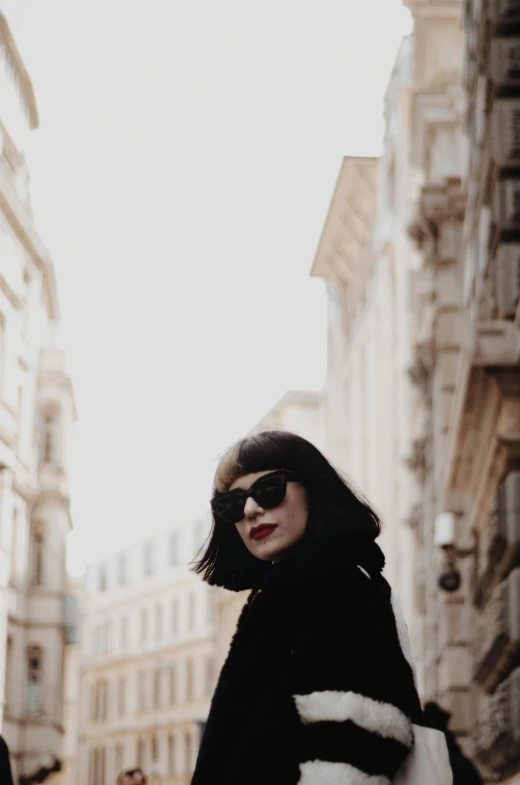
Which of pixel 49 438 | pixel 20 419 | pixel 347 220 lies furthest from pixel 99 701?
pixel 20 419

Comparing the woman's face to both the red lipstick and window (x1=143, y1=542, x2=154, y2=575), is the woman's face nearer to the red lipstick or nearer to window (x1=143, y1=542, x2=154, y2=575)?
the red lipstick

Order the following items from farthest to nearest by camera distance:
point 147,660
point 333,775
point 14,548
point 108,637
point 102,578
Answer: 1. point 102,578
2. point 108,637
3. point 147,660
4. point 14,548
5. point 333,775

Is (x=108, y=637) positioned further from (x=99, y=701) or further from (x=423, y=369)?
(x=423, y=369)

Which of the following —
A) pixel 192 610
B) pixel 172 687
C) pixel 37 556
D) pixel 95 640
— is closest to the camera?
pixel 37 556

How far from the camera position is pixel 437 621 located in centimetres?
2389

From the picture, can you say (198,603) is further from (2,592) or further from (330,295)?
(2,592)

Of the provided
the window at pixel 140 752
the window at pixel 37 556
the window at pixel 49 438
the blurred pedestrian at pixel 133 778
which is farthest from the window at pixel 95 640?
the blurred pedestrian at pixel 133 778

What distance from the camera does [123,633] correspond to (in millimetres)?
88562

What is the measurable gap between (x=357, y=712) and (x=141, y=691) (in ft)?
270

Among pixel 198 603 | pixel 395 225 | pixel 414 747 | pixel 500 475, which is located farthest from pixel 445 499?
Answer: pixel 198 603

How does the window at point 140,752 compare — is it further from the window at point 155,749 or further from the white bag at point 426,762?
the white bag at point 426,762

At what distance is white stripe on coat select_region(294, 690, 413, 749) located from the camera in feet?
9.98

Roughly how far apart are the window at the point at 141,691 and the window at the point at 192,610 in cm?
564

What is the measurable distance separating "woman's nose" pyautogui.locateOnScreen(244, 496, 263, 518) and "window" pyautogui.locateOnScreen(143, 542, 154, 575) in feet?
279
